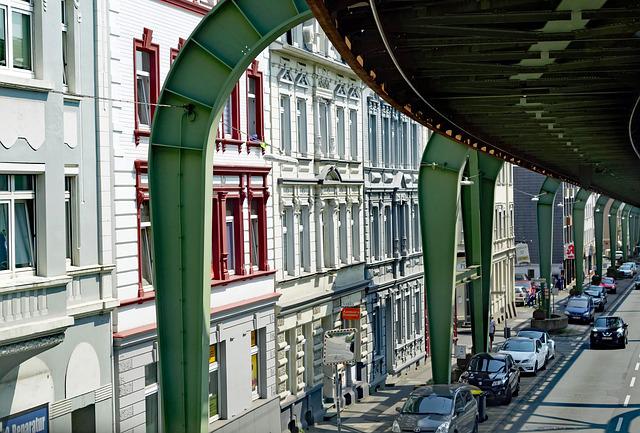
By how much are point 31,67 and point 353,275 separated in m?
22.4

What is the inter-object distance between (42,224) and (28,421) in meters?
3.30

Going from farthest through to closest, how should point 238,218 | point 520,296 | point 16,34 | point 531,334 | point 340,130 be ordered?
point 520,296 → point 531,334 → point 340,130 → point 238,218 → point 16,34

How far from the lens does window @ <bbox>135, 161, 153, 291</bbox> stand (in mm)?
22672

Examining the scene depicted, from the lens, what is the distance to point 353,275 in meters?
38.3

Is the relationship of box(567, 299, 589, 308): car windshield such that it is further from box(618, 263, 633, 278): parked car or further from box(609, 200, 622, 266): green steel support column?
Result: box(609, 200, 622, 266): green steel support column

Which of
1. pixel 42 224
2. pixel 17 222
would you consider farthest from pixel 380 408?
pixel 17 222

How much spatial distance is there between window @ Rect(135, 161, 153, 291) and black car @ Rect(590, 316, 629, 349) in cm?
3156

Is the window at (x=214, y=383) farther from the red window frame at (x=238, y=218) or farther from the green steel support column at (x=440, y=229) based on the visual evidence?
the green steel support column at (x=440, y=229)

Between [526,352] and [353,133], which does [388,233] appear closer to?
[353,133]

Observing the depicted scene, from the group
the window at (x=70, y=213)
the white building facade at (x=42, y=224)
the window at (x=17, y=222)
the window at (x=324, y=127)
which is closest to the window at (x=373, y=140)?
the window at (x=324, y=127)

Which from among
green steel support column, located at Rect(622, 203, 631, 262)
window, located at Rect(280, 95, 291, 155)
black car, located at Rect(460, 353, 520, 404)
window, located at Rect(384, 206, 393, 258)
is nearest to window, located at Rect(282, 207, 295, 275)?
window, located at Rect(280, 95, 291, 155)

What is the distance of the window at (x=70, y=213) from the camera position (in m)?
19.8

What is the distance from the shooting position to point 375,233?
137ft

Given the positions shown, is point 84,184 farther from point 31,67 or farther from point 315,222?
point 315,222
